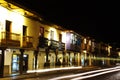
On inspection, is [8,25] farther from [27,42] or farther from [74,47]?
[74,47]

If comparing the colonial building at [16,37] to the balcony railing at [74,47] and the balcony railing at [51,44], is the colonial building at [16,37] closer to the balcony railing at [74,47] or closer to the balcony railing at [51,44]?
the balcony railing at [51,44]

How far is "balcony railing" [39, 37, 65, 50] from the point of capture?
1684 inches

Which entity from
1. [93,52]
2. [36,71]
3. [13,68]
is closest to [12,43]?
[13,68]

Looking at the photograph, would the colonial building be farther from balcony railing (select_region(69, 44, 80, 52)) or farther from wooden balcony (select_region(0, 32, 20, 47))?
balcony railing (select_region(69, 44, 80, 52))

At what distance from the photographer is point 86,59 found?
238 feet

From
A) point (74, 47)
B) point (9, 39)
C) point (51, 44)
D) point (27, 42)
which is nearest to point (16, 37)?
point (9, 39)

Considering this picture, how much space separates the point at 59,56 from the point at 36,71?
1445 cm

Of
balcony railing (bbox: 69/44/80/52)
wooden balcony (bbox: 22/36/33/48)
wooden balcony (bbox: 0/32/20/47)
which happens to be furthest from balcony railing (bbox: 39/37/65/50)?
wooden balcony (bbox: 0/32/20/47)

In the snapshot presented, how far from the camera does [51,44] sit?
151ft

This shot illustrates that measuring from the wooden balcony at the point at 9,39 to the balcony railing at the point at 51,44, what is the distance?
7.72 metres

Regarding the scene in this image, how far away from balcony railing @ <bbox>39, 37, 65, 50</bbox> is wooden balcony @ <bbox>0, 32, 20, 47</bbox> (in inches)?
304

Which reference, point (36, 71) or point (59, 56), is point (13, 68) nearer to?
point (36, 71)

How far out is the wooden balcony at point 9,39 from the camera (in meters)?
31.4

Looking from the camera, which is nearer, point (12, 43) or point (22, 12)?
point (12, 43)
